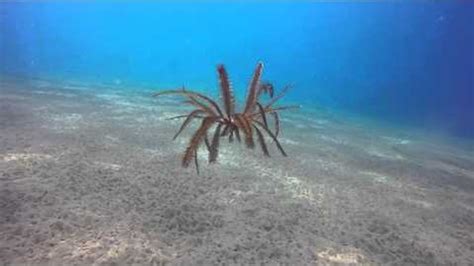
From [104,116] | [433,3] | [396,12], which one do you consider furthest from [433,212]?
[396,12]

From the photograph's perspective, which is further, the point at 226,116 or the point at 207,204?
the point at 207,204

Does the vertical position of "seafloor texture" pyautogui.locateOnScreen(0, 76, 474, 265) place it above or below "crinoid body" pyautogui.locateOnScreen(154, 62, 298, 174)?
below

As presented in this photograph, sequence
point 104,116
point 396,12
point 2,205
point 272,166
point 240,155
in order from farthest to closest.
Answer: point 396,12 < point 104,116 < point 240,155 < point 272,166 < point 2,205

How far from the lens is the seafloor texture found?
231 inches

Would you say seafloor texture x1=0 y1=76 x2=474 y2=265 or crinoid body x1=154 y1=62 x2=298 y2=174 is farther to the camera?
crinoid body x1=154 y1=62 x2=298 y2=174

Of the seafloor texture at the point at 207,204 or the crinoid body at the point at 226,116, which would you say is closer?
the seafloor texture at the point at 207,204

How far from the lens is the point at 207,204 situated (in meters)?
7.62

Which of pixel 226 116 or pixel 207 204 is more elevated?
pixel 226 116

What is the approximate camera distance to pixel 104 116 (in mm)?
15523

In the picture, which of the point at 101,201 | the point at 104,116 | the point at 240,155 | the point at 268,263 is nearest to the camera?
the point at 268,263

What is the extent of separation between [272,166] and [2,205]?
6.56 meters

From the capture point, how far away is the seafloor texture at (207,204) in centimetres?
587

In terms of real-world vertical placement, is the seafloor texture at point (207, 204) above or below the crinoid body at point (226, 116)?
below

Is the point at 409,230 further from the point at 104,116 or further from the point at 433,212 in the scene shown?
the point at 104,116
